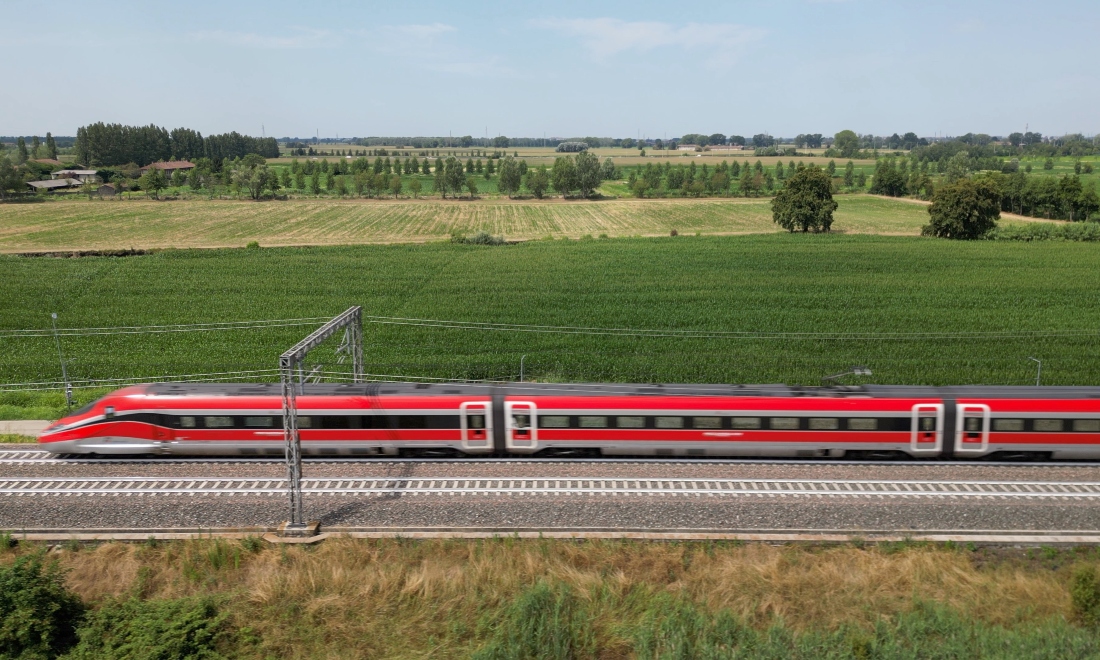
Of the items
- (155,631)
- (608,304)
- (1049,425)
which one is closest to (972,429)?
(1049,425)

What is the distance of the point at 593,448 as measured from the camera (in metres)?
22.6

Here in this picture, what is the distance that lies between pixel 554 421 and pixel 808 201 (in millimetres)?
62979

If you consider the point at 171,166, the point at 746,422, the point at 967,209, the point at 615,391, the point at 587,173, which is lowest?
the point at 746,422

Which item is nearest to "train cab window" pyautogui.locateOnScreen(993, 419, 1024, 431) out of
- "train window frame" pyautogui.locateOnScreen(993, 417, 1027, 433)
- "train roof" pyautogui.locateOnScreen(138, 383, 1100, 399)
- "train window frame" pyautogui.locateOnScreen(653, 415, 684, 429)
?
"train window frame" pyautogui.locateOnScreen(993, 417, 1027, 433)

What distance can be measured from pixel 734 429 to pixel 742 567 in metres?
6.23

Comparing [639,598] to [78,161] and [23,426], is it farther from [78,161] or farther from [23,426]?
[78,161]

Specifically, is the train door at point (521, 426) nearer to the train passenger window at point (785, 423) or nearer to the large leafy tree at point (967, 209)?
the train passenger window at point (785, 423)

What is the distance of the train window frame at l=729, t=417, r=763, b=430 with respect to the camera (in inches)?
870

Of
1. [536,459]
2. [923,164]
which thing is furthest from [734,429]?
[923,164]

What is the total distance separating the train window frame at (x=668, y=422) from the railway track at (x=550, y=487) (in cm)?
156

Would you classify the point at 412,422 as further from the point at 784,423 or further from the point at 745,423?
the point at 784,423

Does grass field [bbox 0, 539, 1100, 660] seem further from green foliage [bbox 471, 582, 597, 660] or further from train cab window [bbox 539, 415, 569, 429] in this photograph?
train cab window [bbox 539, 415, 569, 429]

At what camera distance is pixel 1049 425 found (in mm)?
21969

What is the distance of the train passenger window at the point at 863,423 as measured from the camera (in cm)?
2206
